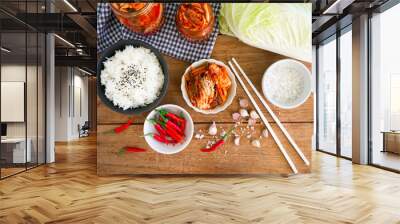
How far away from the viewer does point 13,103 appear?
206 inches

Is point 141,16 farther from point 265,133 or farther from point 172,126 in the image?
point 265,133

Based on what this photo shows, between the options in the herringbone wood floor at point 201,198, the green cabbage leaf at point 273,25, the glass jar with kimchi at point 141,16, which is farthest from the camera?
the green cabbage leaf at point 273,25

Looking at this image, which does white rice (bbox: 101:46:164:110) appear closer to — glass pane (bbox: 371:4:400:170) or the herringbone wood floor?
the herringbone wood floor

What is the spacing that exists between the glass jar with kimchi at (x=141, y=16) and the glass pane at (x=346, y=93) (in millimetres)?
4288

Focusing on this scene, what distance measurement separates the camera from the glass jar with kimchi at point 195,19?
4.29 metres

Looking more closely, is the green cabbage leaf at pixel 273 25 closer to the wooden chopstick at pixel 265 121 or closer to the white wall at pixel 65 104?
the wooden chopstick at pixel 265 121

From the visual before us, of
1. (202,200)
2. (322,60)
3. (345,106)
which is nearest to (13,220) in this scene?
(202,200)

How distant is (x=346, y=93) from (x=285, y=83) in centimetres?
329

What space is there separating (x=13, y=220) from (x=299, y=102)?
135 inches

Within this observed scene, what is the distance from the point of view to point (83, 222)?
278cm

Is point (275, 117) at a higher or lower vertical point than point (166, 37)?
lower

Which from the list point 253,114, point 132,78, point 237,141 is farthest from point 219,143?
point 132,78

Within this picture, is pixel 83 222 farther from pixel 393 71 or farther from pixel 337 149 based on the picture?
pixel 337 149

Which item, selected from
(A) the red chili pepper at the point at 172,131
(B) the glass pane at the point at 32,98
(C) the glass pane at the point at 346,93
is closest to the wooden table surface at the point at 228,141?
(A) the red chili pepper at the point at 172,131
